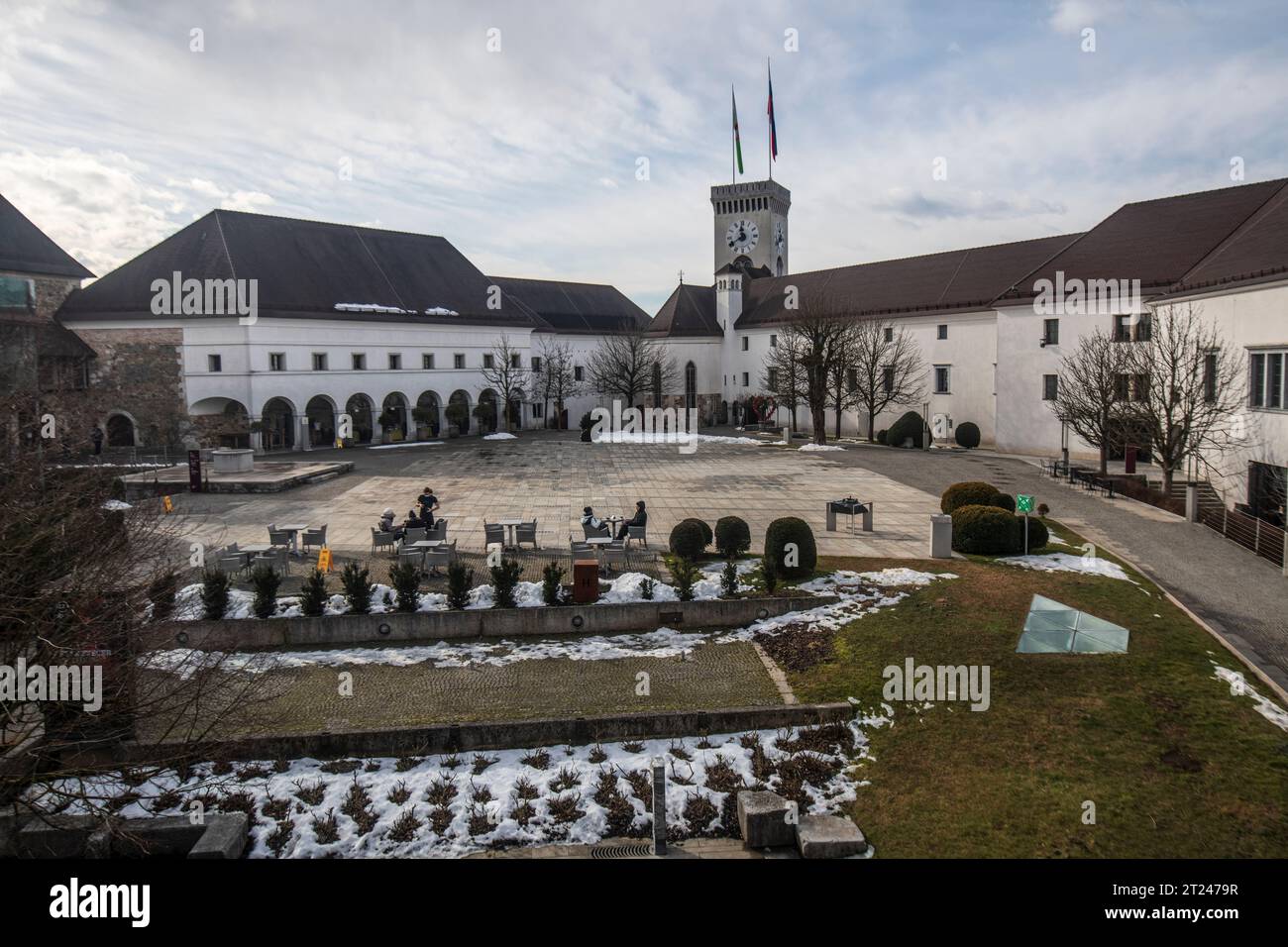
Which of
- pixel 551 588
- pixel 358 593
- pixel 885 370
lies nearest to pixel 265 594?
pixel 358 593

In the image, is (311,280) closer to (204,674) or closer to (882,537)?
(882,537)

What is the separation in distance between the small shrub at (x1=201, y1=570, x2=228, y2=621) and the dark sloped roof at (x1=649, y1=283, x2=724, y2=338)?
52.2 meters

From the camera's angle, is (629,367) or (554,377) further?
(629,367)

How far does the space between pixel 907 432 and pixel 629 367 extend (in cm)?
2346

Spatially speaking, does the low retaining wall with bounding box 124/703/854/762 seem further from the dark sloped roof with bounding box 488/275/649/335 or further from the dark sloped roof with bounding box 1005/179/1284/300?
the dark sloped roof with bounding box 488/275/649/335

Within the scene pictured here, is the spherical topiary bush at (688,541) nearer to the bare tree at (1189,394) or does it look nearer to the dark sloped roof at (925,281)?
the bare tree at (1189,394)

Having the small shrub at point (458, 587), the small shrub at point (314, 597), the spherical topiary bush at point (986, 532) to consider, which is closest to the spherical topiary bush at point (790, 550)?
the spherical topiary bush at point (986, 532)

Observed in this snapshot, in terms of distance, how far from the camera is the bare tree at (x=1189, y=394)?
25.7 m

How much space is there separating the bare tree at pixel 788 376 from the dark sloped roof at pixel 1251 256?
1927 cm

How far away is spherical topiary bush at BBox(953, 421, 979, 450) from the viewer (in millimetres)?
43875

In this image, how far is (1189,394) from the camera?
25.7 meters

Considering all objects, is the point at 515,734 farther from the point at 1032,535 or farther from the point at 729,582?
the point at 1032,535
